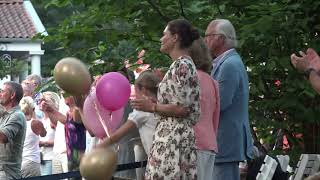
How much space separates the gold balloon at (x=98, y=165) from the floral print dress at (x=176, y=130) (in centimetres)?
30

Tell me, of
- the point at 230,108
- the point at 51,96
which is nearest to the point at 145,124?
the point at 230,108

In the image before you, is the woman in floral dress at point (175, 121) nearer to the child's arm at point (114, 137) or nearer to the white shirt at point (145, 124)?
the child's arm at point (114, 137)

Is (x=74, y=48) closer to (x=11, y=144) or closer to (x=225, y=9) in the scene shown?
(x=11, y=144)

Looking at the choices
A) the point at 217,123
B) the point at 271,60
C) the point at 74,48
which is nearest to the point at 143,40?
the point at 74,48

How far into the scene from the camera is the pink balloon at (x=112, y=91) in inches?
262

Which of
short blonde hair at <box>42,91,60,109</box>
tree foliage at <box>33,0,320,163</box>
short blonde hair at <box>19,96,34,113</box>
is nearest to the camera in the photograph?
tree foliage at <box>33,0,320,163</box>

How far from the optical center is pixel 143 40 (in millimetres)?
8125

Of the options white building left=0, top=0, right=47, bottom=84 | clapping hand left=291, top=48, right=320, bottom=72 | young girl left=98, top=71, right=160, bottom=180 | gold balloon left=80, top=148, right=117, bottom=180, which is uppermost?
white building left=0, top=0, right=47, bottom=84

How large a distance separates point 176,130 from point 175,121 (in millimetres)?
65

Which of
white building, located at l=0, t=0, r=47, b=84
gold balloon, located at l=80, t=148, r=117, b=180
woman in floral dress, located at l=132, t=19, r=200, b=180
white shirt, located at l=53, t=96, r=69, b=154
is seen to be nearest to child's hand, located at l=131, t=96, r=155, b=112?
woman in floral dress, located at l=132, t=19, r=200, b=180

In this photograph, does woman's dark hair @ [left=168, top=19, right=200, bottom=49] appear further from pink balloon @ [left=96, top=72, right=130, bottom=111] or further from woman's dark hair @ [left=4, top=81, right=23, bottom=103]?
woman's dark hair @ [left=4, top=81, right=23, bottom=103]

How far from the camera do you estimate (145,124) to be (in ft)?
22.2

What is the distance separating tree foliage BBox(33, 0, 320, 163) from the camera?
284 inches

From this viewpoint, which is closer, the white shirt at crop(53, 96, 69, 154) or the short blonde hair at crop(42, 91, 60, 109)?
the short blonde hair at crop(42, 91, 60, 109)
